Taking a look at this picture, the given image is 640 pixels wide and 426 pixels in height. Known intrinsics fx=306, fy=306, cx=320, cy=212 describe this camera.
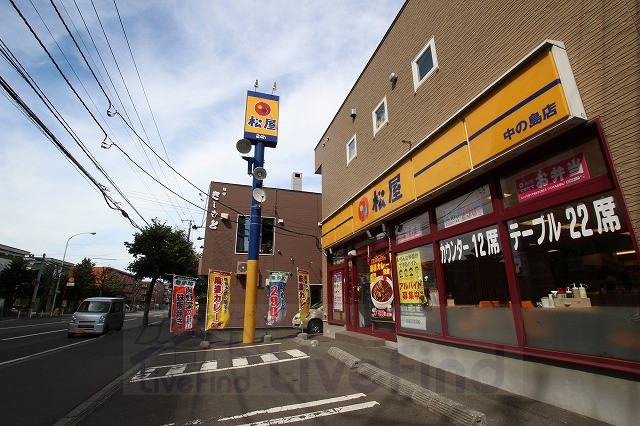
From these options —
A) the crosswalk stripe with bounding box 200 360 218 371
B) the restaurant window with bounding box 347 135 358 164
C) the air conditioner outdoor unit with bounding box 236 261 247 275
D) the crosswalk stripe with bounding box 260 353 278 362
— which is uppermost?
the restaurant window with bounding box 347 135 358 164

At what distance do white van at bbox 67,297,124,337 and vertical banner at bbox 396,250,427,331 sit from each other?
1505 centimetres

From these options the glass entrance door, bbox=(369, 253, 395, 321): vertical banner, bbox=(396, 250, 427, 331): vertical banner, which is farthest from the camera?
the glass entrance door

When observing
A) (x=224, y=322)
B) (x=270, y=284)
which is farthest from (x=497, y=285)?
(x=224, y=322)

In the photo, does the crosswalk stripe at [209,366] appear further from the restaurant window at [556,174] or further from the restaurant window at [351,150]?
the restaurant window at [351,150]

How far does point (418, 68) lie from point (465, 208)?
417cm

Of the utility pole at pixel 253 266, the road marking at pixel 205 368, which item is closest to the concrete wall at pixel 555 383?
the road marking at pixel 205 368

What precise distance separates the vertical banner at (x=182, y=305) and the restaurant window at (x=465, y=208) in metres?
9.75

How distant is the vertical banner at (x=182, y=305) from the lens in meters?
11.4

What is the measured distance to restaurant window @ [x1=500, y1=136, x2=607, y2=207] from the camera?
3912 millimetres

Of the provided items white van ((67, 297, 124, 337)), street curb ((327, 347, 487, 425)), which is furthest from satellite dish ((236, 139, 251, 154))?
white van ((67, 297, 124, 337))

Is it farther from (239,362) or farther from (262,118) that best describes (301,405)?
(262,118)

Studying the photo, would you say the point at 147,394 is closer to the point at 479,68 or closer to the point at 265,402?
the point at 265,402

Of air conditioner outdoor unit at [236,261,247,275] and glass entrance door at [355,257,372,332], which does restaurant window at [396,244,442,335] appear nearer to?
glass entrance door at [355,257,372,332]

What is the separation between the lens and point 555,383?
401 cm
